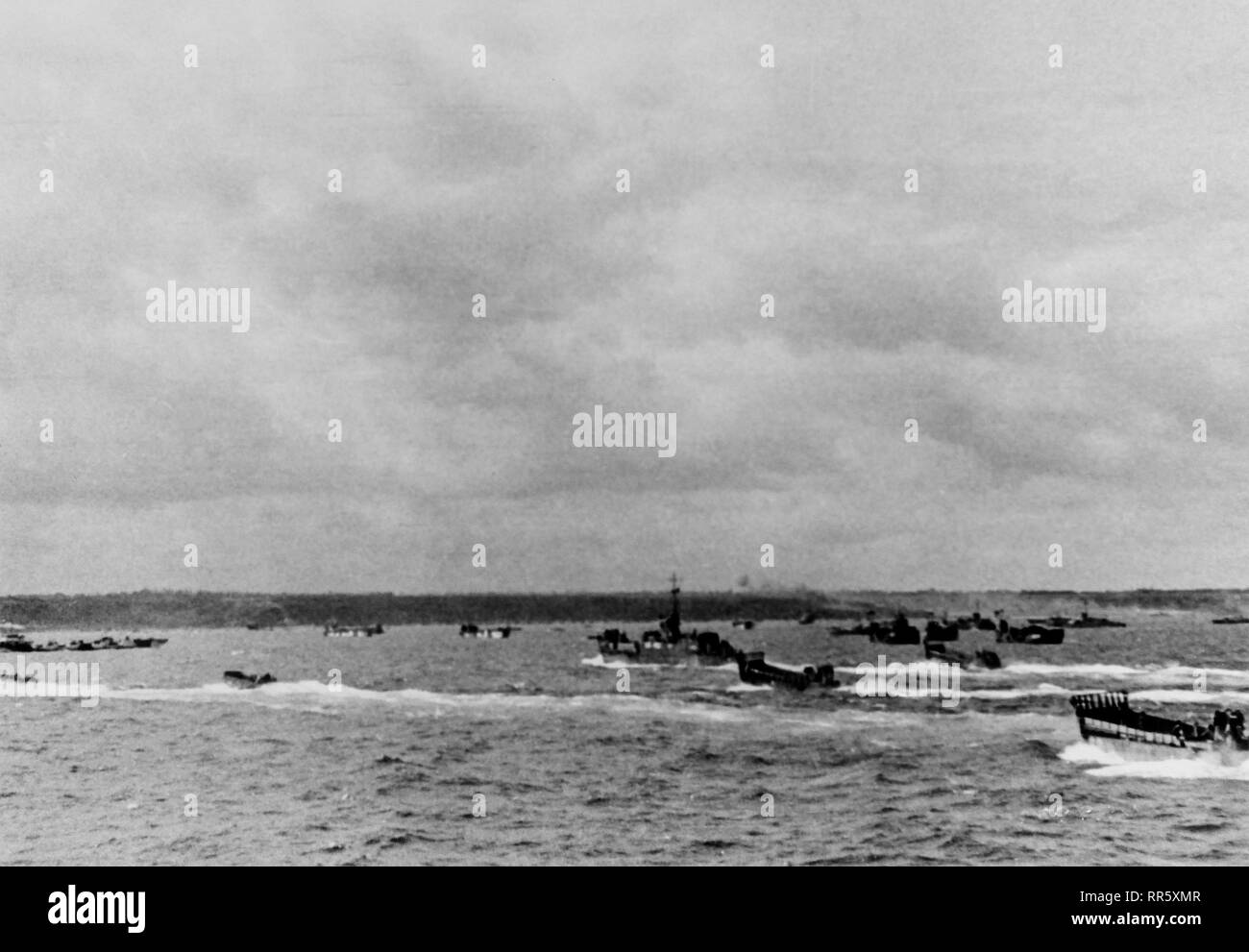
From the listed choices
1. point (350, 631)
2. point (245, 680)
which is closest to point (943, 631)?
point (245, 680)

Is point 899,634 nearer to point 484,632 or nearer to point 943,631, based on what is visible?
point 943,631

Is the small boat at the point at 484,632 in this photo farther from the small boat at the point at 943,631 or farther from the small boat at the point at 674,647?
the small boat at the point at 943,631

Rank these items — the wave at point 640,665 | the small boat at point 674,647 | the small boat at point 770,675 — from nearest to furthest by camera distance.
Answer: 1. the small boat at point 770,675
2. the wave at point 640,665
3. the small boat at point 674,647

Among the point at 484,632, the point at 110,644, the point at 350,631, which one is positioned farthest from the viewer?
the point at 484,632

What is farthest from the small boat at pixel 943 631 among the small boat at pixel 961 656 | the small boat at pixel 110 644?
the small boat at pixel 110 644
